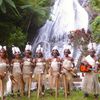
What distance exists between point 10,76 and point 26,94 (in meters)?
0.71

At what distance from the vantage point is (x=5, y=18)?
56.5 feet

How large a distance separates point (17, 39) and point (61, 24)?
20.7ft


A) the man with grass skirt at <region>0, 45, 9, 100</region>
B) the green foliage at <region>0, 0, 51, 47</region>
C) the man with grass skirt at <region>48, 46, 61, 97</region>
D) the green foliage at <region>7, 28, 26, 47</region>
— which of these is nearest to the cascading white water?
the green foliage at <region>0, 0, 51, 47</region>

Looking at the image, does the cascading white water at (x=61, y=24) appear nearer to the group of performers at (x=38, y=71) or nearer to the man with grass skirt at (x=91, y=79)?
the group of performers at (x=38, y=71)

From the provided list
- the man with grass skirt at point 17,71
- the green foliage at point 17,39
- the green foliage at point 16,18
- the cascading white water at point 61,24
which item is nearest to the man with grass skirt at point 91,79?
the man with grass skirt at point 17,71

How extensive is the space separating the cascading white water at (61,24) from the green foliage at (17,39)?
132 inches

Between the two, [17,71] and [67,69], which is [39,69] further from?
[67,69]

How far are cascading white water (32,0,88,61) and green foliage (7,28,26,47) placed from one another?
11.0 ft

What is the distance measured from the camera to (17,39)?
18.9 m

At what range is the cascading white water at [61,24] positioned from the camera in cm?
2341

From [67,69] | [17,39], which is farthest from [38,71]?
[17,39]

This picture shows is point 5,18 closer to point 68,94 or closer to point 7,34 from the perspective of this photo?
point 7,34

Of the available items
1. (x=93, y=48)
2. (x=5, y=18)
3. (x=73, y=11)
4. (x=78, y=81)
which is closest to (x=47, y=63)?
(x=93, y=48)

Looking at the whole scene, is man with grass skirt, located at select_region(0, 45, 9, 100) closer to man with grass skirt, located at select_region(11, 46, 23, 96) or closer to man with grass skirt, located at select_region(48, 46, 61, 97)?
man with grass skirt, located at select_region(11, 46, 23, 96)
